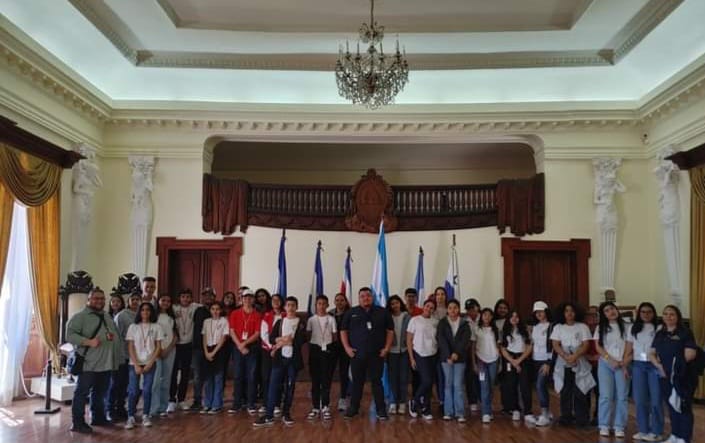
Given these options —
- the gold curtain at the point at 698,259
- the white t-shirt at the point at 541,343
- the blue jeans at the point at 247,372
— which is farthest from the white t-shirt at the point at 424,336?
the gold curtain at the point at 698,259

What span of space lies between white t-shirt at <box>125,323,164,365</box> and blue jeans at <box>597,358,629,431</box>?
171 inches

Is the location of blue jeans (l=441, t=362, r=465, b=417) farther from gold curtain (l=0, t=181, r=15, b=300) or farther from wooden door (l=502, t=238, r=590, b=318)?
gold curtain (l=0, t=181, r=15, b=300)

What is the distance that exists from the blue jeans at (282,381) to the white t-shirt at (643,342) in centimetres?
325

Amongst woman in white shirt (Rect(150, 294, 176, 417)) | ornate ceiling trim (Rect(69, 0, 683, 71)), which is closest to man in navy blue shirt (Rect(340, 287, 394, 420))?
woman in white shirt (Rect(150, 294, 176, 417))

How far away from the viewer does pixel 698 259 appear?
7066 millimetres

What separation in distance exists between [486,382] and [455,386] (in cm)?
32

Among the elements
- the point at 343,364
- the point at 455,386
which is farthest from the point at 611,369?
the point at 343,364

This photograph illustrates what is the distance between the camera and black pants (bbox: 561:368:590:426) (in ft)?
18.7

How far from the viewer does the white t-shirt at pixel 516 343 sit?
601cm

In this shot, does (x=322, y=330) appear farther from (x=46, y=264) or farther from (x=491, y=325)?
(x=46, y=264)

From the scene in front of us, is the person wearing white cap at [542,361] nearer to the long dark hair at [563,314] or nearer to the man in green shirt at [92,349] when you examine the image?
the long dark hair at [563,314]

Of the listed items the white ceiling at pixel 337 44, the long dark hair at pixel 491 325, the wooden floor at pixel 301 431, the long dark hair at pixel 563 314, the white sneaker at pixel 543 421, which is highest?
the white ceiling at pixel 337 44

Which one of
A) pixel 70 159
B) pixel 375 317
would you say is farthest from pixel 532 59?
pixel 70 159

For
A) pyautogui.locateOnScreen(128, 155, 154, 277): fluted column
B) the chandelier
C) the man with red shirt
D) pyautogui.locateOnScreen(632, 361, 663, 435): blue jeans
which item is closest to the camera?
pyautogui.locateOnScreen(632, 361, 663, 435): blue jeans
